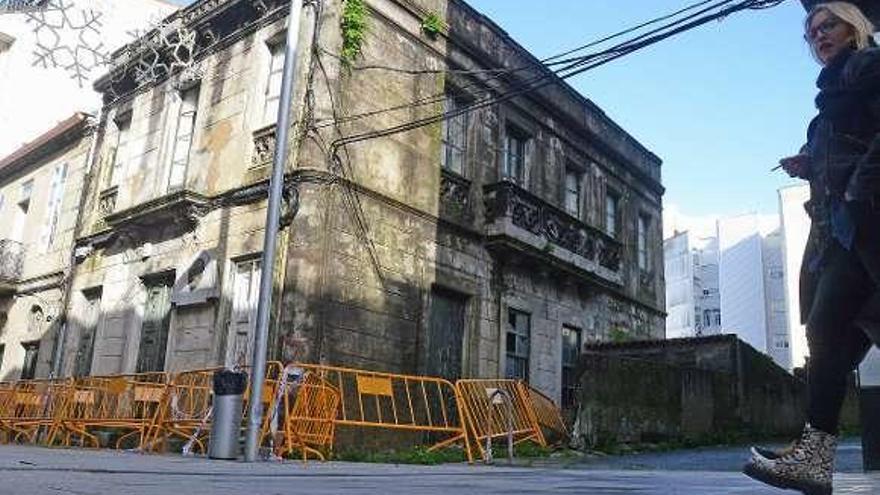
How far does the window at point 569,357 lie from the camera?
17359mm

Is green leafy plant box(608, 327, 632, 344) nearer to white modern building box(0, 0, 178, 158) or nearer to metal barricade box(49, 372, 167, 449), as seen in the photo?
metal barricade box(49, 372, 167, 449)

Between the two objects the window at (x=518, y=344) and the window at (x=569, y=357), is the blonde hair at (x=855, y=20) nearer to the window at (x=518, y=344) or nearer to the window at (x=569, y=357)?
the window at (x=518, y=344)

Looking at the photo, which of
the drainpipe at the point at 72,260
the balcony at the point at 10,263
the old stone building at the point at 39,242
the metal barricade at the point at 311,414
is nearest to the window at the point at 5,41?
the old stone building at the point at 39,242

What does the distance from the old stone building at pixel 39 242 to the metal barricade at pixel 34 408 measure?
4801 mm

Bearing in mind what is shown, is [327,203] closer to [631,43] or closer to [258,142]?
[258,142]

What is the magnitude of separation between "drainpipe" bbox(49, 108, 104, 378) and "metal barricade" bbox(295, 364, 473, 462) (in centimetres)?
845

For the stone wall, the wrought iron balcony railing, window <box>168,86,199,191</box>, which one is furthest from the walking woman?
window <box>168,86,199,191</box>

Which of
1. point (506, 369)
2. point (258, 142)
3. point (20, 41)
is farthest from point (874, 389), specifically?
point (20, 41)

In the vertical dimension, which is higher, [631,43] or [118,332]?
[631,43]

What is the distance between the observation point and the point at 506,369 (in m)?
15.6

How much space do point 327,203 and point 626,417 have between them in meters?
5.79

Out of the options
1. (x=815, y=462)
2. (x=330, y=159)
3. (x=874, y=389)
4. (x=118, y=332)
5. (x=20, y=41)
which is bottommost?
(x=815, y=462)

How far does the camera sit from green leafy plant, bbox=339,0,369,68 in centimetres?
1313

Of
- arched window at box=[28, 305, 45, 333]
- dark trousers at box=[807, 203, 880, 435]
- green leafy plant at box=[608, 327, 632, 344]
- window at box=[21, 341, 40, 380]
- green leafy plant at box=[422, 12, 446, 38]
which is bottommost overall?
dark trousers at box=[807, 203, 880, 435]
